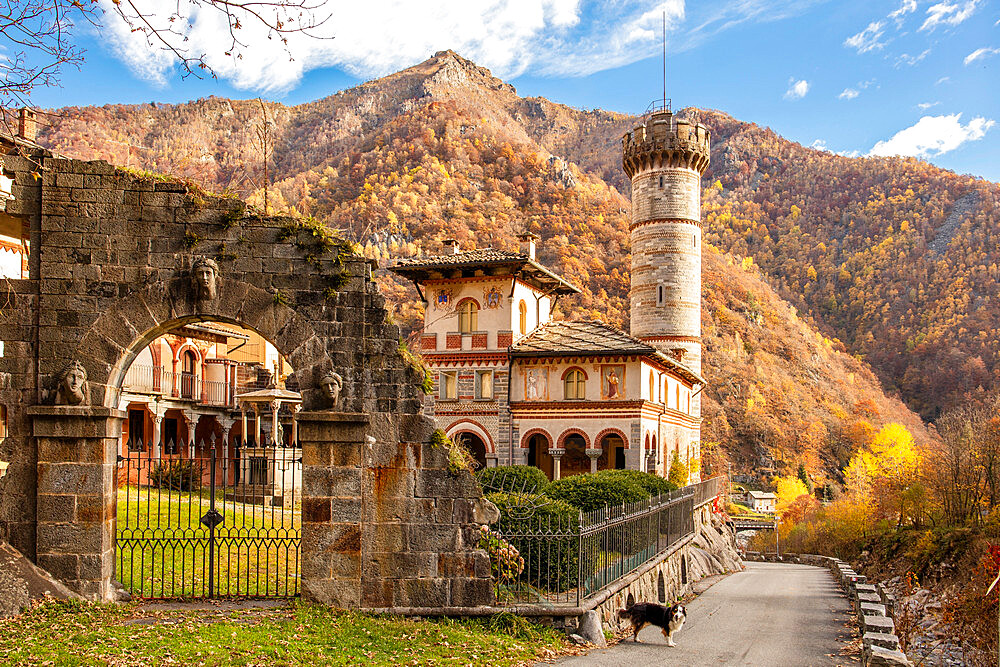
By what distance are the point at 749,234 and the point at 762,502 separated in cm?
7984

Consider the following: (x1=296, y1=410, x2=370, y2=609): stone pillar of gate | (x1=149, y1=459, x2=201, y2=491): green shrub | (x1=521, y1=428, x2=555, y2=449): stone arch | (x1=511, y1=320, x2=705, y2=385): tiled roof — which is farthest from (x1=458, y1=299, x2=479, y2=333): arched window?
(x1=296, y1=410, x2=370, y2=609): stone pillar of gate

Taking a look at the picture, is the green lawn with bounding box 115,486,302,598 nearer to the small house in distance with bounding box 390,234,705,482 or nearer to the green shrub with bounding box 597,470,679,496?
the green shrub with bounding box 597,470,679,496

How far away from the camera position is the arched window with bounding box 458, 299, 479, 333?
34.5m

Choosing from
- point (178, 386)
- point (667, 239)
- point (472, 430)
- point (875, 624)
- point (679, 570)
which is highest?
point (667, 239)

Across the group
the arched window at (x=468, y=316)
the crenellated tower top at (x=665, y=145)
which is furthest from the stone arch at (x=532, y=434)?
the crenellated tower top at (x=665, y=145)

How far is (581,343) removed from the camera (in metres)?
34.0

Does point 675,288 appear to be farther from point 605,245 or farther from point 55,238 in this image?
point 605,245

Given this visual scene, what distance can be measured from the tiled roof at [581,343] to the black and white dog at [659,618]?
20116 millimetres

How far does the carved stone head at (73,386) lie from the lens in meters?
10.3

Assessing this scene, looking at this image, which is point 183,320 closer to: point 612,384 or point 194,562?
point 194,562

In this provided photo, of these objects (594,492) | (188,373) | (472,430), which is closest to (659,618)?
(594,492)

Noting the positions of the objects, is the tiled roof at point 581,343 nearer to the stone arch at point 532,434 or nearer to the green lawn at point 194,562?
the stone arch at point 532,434

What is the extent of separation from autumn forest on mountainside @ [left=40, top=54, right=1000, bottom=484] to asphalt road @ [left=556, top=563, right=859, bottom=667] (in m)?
36.6

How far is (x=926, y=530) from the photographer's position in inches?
1008
